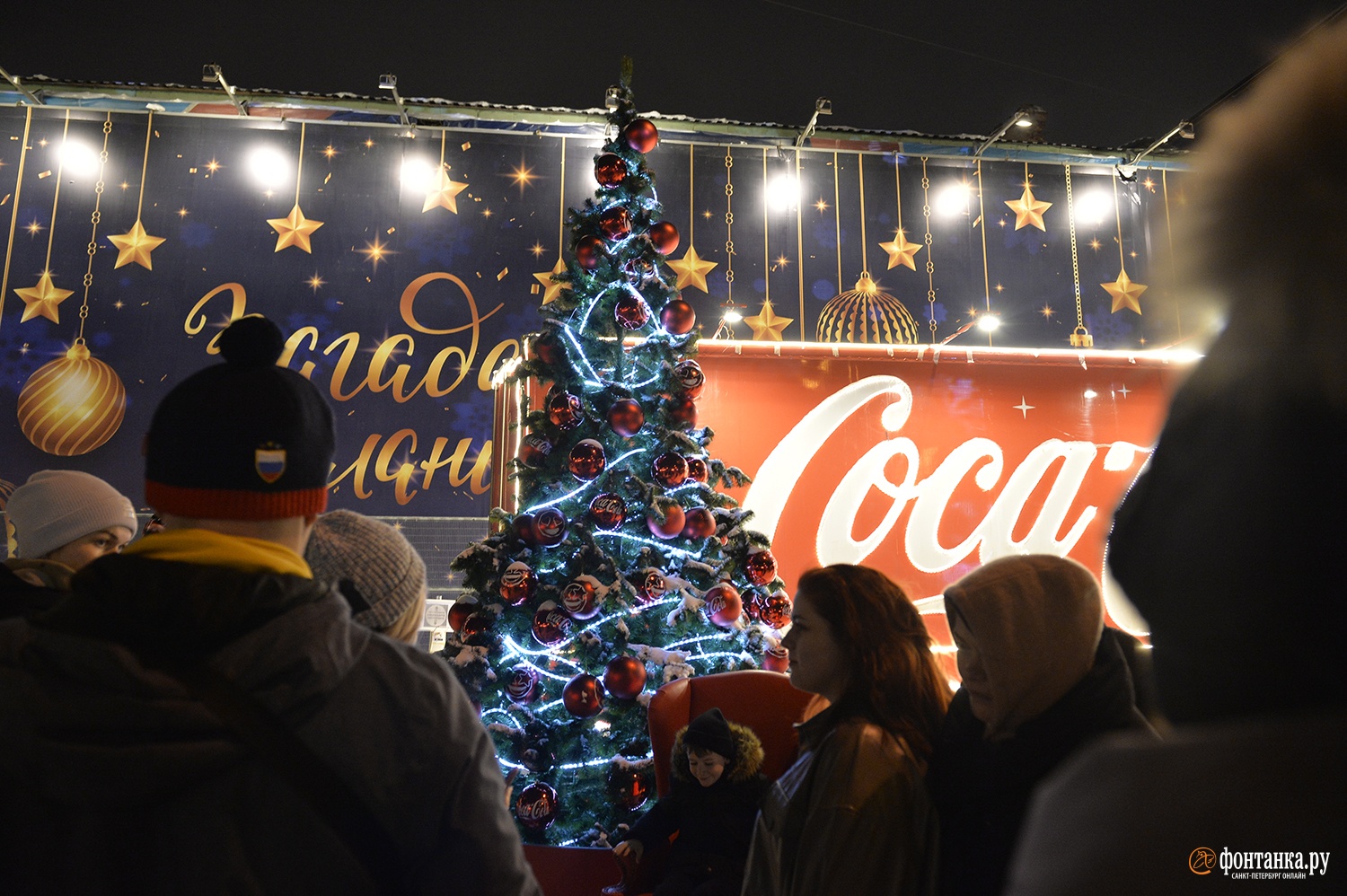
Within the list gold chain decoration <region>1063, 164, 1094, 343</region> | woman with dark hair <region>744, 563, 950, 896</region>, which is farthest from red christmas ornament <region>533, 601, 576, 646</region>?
gold chain decoration <region>1063, 164, 1094, 343</region>

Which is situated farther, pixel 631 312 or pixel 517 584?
pixel 631 312

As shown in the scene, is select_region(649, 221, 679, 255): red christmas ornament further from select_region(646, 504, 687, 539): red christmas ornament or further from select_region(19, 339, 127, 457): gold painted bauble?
select_region(19, 339, 127, 457): gold painted bauble

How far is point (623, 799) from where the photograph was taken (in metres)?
3.15

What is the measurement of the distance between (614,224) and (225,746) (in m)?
3.13

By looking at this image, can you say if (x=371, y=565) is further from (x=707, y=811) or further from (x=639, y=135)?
(x=639, y=135)

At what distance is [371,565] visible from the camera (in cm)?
157

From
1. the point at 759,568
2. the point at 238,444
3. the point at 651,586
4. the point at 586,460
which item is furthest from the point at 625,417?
the point at 238,444

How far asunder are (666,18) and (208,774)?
6.83 m

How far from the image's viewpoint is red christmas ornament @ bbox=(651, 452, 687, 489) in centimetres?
343

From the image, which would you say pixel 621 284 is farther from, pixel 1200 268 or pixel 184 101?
pixel 184 101

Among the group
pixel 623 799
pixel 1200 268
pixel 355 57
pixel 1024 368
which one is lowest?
pixel 623 799

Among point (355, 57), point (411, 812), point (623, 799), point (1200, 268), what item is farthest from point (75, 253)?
point (1200, 268)

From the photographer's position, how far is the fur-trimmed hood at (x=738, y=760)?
276cm

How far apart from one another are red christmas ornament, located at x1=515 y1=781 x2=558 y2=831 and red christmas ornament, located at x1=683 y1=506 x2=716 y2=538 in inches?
45.6
